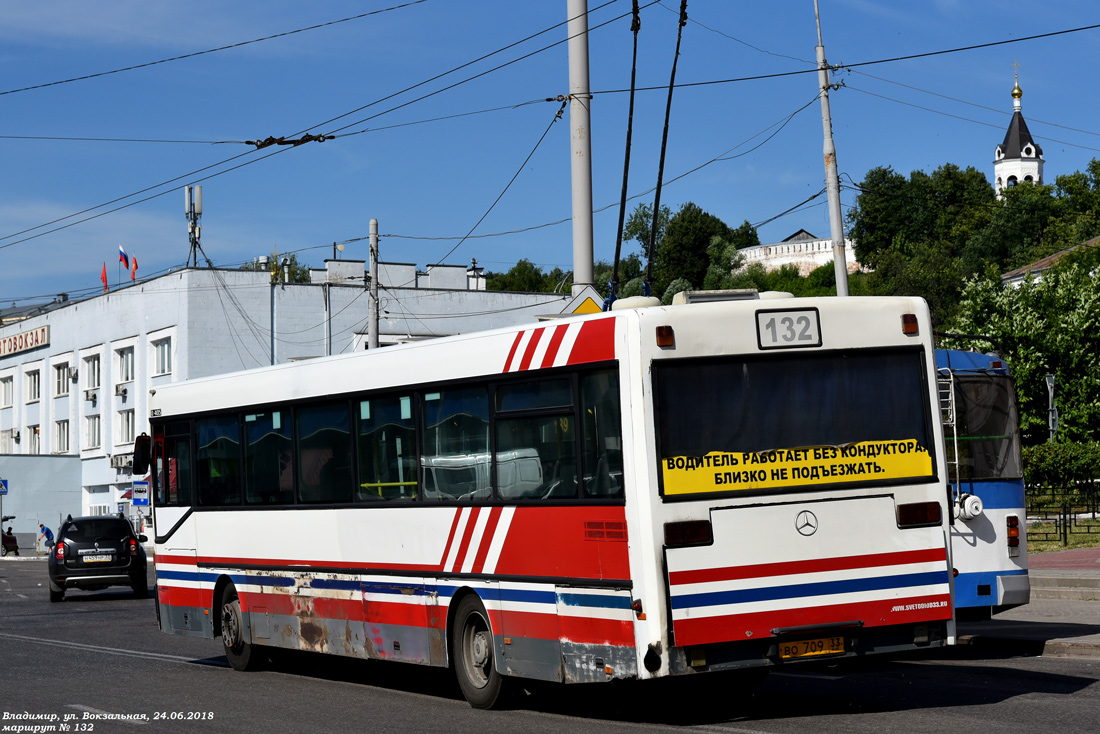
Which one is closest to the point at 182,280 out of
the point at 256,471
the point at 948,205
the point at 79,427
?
the point at 79,427

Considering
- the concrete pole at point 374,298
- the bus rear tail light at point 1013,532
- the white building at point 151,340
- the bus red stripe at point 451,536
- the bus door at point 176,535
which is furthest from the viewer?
the white building at point 151,340

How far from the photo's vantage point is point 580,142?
1742cm

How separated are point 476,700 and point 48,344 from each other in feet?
209

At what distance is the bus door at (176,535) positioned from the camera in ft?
50.8

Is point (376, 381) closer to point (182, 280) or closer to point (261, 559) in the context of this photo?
point (261, 559)

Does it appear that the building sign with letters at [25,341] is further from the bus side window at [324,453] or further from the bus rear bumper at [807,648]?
the bus rear bumper at [807,648]

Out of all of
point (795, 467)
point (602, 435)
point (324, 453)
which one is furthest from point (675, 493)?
point (324, 453)

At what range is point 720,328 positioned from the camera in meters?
9.79

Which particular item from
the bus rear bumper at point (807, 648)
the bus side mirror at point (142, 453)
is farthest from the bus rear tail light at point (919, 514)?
the bus side mirror at point (142, 453)

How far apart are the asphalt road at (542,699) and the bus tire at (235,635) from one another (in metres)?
0.16

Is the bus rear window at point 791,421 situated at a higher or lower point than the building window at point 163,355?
lower

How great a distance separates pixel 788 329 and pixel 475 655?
3.60 meters

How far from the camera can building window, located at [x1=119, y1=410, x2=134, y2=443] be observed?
62.4 m

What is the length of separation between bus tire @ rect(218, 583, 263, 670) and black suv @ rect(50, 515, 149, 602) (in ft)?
43.5
